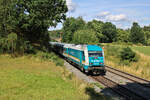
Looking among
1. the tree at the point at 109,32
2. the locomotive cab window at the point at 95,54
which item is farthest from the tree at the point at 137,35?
the locomotive cab window at the point at 95,54

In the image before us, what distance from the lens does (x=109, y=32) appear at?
9275cm

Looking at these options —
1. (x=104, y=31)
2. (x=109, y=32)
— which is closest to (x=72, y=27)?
(x=104, y=31)

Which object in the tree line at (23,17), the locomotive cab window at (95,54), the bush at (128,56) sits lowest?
the bush at (128,56)

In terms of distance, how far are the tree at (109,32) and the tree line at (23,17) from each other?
68.1 m

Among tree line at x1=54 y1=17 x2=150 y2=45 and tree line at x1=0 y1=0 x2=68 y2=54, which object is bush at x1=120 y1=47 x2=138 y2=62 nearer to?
tree line at x1=0 y1=0 x2=68 y2=54

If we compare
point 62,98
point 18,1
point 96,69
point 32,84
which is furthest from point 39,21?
point 62,98

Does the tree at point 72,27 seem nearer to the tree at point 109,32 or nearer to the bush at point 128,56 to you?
the tree at point 109,32

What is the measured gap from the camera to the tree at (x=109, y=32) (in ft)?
304

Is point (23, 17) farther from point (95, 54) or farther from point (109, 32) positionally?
point (109, 32)

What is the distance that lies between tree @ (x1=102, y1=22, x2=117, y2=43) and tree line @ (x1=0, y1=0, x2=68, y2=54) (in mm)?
68068

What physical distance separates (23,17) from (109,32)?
74651mm

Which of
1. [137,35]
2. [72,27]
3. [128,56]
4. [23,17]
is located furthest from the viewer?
[137,35]

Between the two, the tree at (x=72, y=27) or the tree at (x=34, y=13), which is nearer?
the tree at (x=34, y=13)

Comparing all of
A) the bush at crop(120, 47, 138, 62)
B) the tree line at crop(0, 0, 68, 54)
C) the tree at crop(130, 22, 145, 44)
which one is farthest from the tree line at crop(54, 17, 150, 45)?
the bush at crop(120, 47, 138, 62)
